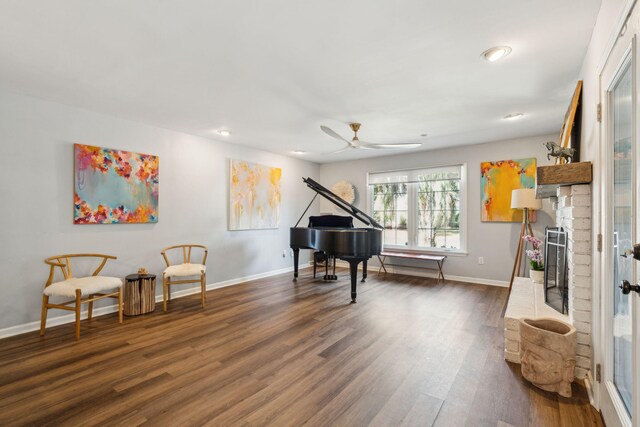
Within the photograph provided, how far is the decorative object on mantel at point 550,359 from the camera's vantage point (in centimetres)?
202

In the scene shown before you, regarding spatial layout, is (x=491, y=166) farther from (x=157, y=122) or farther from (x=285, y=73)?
(x=157, y=122)

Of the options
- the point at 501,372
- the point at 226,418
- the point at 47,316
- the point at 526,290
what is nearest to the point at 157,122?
the point at 47,316

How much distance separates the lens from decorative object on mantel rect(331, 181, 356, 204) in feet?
21.9

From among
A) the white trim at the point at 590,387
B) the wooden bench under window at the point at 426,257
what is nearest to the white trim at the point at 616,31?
the white trim at the point at 590,387

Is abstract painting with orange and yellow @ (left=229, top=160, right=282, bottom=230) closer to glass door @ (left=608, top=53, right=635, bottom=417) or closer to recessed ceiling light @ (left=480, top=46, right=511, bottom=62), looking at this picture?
recessed ceiling light @ (left=480, top=46, right=511, bottom=62)

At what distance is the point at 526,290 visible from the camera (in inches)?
135

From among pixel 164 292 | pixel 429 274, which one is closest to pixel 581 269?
pixel 429 274

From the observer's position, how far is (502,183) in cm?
499

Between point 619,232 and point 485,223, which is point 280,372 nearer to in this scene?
point 619,232

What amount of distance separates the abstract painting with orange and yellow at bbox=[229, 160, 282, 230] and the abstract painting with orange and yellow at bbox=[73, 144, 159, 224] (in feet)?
4.26

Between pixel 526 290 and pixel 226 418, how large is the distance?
337cm

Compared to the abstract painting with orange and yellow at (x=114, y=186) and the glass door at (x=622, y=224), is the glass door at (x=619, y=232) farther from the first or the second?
the abstract painting with orange and yellow at (x=114, y=186)

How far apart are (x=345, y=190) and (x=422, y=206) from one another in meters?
1.71

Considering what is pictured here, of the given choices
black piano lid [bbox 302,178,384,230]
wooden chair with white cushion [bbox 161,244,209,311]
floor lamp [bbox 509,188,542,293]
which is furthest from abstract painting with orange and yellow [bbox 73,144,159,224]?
floor lamp [bbox 509,188,542,293]
